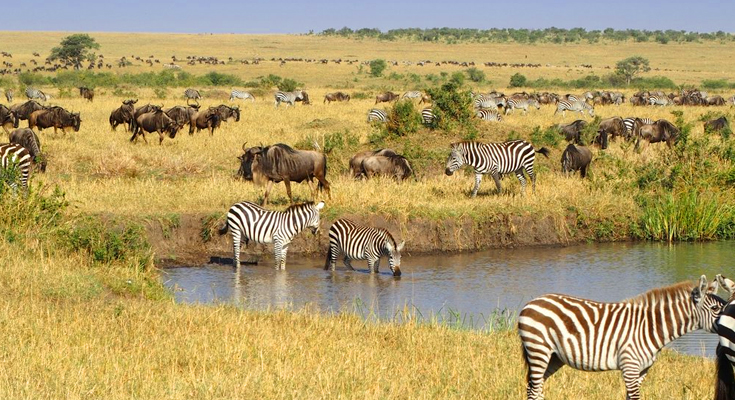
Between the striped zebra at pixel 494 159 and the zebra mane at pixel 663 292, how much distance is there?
37.1ft

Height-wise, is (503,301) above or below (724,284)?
below

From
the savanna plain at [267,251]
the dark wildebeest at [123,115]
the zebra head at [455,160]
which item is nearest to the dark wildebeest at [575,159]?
the savanna plain at [267,251]

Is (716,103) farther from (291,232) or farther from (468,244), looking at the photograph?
(291,232)

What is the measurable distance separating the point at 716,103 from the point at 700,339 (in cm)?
3407

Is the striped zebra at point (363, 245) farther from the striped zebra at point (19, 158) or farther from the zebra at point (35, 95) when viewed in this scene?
the zebra at point (35, 95)

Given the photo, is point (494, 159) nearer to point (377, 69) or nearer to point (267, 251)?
point (267, 251)

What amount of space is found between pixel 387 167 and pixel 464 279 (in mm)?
5174

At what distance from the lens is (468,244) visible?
52.3ft

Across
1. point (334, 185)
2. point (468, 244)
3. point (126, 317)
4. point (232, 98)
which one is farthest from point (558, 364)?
point (232, 98)

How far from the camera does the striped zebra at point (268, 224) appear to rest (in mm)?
14320

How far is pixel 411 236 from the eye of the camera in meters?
15.7

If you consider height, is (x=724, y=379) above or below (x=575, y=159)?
above

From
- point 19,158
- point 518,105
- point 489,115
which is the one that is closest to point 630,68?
point 518,105

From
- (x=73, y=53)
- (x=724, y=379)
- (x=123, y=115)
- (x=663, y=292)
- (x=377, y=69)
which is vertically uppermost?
(x=663, y=292)
